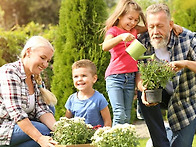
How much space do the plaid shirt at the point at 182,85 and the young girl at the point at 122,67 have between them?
25 centimetres

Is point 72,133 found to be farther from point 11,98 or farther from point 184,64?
point 184,64

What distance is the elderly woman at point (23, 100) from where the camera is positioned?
3299 millimetres

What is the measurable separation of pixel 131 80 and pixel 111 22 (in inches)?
27.0

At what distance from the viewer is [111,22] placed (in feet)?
14.0

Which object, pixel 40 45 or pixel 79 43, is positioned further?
pixel 79 43

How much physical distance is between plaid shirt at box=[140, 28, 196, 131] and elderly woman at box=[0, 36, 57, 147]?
49.1 inches

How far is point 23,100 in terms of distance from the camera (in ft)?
11.5

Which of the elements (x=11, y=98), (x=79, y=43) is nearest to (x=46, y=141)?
(x=11, y=98)

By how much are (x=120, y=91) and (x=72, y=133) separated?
1165mm

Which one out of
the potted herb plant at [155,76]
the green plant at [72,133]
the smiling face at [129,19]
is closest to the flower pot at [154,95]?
the potted herb plant at [155,76]

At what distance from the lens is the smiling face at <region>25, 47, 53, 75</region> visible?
346 centimetres

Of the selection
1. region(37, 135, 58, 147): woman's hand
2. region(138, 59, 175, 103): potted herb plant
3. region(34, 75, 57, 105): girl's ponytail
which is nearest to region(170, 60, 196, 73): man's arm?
region(138, 59, 175, 103): potted herb plant

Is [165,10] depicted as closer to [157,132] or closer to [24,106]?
[157,132]

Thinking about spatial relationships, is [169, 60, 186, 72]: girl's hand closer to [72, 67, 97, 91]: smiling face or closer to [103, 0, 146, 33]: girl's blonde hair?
→ [103, 0, 146, 33]: girl's blonde hair
